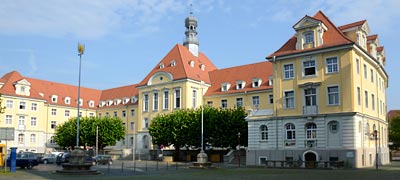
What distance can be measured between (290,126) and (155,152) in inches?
1089

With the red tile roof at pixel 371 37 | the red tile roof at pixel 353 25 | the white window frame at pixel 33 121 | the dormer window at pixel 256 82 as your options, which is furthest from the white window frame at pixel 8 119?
the red tile roof at pixel 371 37

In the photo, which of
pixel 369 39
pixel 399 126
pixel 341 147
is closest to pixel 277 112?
pixel 341 147

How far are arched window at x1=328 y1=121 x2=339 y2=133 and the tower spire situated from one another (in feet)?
141

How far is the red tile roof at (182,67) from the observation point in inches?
2741

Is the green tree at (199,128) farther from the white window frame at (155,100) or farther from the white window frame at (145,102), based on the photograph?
the white window frame at (145,102)

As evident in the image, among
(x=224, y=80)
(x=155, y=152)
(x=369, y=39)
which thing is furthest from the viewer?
(x=224, y=80)

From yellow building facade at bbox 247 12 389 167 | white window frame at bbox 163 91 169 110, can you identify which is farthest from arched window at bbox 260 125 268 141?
white window frame at bbox 163 91 169 110

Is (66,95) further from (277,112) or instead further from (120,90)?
(277,112)

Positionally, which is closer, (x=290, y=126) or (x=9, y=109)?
(x=290, y=126)

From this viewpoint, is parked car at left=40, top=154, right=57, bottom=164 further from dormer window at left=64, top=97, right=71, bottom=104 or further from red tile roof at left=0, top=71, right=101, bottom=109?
dormer window at left=64, top=97, right=71, bottom=104

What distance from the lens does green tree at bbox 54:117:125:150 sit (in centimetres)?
7275

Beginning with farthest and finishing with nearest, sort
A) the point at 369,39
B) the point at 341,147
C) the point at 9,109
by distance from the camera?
the point at 9,109, the point at 369,39, the point at 341,147

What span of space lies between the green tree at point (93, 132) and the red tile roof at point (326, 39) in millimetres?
36045

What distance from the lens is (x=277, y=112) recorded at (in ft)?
148
